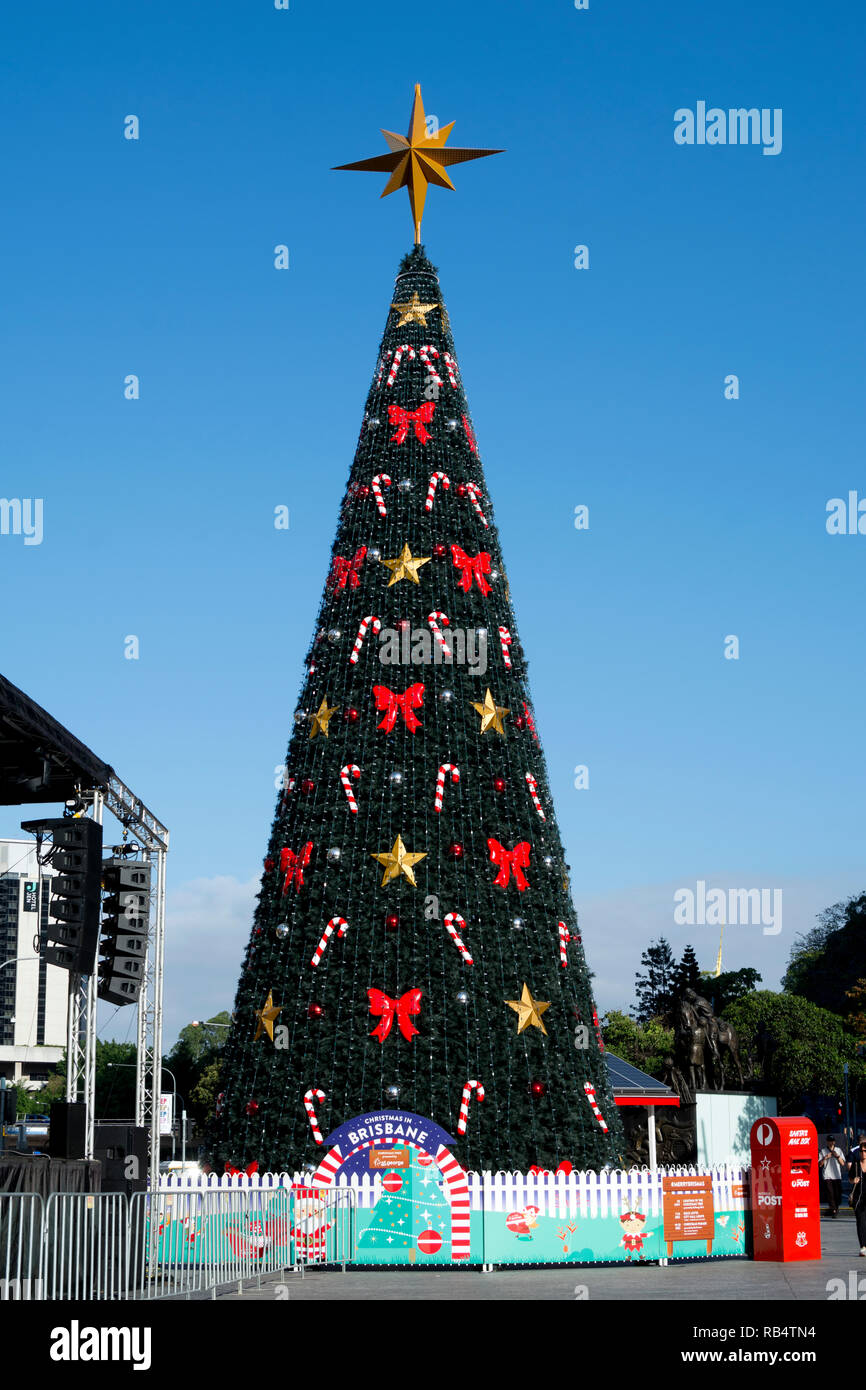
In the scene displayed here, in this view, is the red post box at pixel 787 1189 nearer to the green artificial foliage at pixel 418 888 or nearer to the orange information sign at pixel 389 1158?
the green artificial foliage at pixel 418 888

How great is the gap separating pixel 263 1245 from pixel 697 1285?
17.1 ft

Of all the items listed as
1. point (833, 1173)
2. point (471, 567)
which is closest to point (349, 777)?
point (471, 567)

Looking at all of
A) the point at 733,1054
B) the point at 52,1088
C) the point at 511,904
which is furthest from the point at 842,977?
the point at 511,904

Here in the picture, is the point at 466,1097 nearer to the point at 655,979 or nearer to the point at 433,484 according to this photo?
the point at 433,484

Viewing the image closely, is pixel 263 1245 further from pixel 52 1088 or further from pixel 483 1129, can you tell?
pixel 52 1088

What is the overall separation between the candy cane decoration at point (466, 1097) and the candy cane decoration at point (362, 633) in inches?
248

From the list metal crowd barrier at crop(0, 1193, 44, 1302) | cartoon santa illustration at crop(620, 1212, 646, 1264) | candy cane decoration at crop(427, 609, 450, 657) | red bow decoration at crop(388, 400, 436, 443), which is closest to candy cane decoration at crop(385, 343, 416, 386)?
red bow decoration at crop(388, 400, 436, 443)

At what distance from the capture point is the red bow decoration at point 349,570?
70.6 ft

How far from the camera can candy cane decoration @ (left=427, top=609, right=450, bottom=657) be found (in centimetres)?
2080

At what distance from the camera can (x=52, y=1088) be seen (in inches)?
3713

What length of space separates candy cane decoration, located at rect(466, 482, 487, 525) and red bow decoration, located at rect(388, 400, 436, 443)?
3.35ft

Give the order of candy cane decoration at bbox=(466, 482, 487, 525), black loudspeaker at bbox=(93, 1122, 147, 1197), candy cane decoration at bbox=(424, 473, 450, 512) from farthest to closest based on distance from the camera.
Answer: candy cane decoration at bbox=(466, 482, 487, 525), candy cane decoration at bbox=(424, 473, 450, 512), black loudspeaker at bbox=(93, 1122, 147, 1197)

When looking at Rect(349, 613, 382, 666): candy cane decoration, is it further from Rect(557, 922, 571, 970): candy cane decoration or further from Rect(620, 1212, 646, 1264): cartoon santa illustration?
Rect(620, 1212, 646, 1264): cartoon santa illustration
